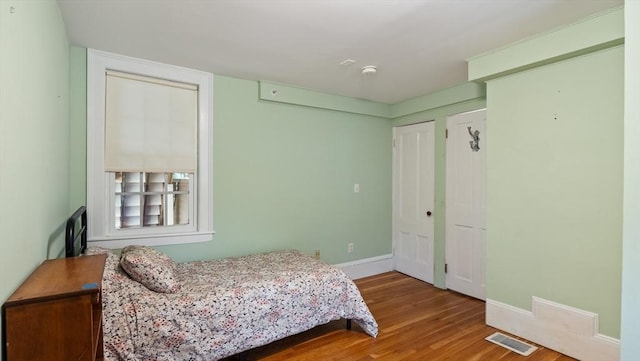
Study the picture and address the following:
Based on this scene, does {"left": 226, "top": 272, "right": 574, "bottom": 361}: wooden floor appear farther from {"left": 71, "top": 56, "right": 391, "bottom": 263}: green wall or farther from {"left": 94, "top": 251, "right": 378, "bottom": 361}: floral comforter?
{"left": 71, "top": 56, "right": 391, "bottom": 263}: green wall

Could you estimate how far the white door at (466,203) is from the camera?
3.43m

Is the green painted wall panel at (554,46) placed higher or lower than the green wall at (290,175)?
higher

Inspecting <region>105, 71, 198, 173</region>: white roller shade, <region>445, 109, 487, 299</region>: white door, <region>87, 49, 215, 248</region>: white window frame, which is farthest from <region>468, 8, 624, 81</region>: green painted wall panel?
<region>105, 71, 198, 173</region>: white roller shade

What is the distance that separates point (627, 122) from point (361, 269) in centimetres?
323

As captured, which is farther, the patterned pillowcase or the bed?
the patterned pillowcase

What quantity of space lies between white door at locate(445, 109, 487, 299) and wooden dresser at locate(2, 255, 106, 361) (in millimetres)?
3447

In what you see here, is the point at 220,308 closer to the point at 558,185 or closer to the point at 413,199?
the point at 558,185

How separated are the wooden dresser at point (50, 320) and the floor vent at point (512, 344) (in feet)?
9.04

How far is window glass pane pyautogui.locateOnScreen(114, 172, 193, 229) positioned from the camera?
285 centimetres

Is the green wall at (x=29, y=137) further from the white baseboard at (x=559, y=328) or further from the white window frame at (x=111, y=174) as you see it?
the white baseboard at (x=559, y=328)

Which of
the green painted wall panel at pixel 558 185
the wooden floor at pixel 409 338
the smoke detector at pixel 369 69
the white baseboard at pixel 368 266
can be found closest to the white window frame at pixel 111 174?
the wooden floor at pixel 409 338

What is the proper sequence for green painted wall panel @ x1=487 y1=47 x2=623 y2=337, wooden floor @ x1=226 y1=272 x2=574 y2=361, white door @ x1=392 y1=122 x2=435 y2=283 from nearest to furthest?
green painted wall panel @ x1=487 y1=47 x2=623 y2=337
wooden floor @ x1=226 y1=272 x2=574 y2=361
white door @ x1=392 y1=122 x2=435 y2=283

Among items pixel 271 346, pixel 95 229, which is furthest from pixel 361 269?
pixel 95 229

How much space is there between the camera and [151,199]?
3004 mm
